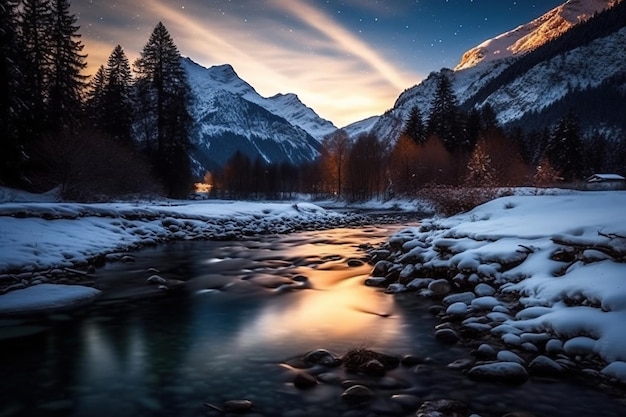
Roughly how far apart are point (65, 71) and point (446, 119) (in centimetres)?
4726

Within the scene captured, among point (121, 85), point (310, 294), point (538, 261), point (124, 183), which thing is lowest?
point (310, 294)

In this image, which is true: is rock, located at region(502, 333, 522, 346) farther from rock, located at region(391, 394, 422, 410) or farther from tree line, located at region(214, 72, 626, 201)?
tree line, located at region(214, 72, 626, 201)

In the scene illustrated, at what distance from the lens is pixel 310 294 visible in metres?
8.88

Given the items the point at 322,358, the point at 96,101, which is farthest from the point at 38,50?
the point at 322,358

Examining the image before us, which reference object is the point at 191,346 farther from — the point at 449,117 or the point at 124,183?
the point at 449,117

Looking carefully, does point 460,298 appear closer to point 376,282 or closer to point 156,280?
point 376,282

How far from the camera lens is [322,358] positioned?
498 centimetres

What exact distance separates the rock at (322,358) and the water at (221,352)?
0.78ft

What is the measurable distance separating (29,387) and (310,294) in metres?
5.55

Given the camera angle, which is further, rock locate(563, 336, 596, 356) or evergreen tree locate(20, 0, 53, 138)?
evergreen tree locate(20, 0, 53, 138)

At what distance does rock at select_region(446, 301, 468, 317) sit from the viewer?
6.50 meters

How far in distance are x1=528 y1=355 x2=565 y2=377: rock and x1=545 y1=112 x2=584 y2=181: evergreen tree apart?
59009mm

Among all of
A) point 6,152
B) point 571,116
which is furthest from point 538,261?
point 571,116

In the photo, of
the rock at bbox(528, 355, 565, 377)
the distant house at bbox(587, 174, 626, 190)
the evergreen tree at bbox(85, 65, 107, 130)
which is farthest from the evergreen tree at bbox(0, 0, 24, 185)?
the distant house at bbox(587, 174, 626, 190)
